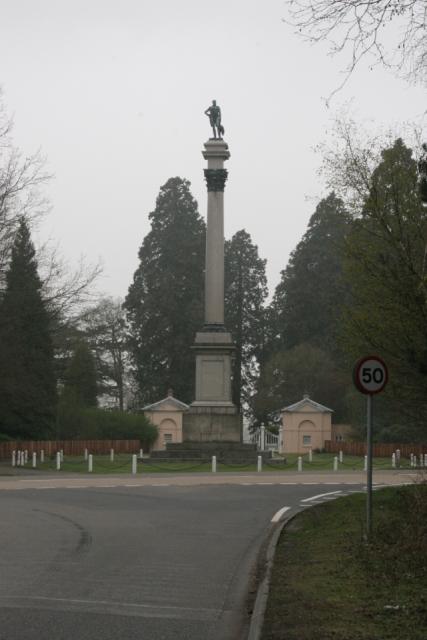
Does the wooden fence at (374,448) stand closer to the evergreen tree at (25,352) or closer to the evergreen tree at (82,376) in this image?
the evergreen tree at (82,376)

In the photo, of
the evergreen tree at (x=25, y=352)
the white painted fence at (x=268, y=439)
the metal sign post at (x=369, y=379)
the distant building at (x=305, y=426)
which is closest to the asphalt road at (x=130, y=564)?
the metal sign post at (x=369, y=379)

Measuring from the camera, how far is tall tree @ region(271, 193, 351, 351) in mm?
84125

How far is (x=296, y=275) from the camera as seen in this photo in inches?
3467

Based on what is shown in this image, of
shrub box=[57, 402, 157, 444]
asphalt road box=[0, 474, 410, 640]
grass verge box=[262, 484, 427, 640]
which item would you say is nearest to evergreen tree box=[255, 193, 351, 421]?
shrub box=[57, 402, 157, 444]

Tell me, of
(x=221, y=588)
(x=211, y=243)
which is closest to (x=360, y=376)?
(x=221, y=588)

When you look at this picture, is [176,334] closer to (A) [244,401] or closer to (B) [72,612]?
(A) [244,401]

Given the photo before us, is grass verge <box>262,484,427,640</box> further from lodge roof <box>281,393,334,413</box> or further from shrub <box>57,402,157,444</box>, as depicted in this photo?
lodge roof <box>281,393,334,413</box>

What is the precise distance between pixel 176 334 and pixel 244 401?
24.4ft

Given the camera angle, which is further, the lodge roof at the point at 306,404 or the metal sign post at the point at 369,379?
the lodge roof at the point at 306,404

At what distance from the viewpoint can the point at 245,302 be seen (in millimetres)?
89438

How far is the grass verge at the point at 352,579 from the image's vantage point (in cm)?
817

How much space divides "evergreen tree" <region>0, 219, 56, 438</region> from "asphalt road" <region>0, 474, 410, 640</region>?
20892 mm

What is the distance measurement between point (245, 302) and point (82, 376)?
70.5ft

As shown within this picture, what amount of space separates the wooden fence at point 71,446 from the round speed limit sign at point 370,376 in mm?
36023
